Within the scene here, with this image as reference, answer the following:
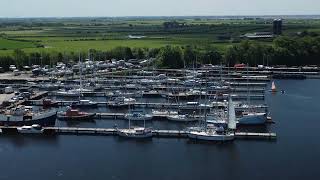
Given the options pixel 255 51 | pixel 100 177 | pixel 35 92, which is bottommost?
pixel 100 177

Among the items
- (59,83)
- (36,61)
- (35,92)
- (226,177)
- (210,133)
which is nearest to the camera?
(226,177)

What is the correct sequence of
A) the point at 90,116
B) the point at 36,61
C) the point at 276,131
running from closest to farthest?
1. the point at 276,131
2. the point at 90,116
3. the point at 36,61

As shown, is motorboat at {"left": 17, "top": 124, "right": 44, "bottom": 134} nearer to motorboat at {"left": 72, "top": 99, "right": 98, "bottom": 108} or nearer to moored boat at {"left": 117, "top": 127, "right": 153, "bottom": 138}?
moored boat at {"left": 117, "top": 127, "right": 153, "bottom": 138}

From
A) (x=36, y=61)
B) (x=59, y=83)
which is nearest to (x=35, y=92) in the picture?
(x=59, y=83)

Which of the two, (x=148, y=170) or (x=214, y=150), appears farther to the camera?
(x=214, y=150)

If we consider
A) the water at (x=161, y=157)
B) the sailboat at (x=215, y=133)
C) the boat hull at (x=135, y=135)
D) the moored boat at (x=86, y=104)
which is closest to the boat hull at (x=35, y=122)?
the water at (x=161, y=157)

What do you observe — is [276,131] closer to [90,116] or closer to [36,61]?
[90,116]

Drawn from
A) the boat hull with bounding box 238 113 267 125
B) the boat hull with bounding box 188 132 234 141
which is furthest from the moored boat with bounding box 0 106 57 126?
the boat hull with bounding box 238 113 267 125
